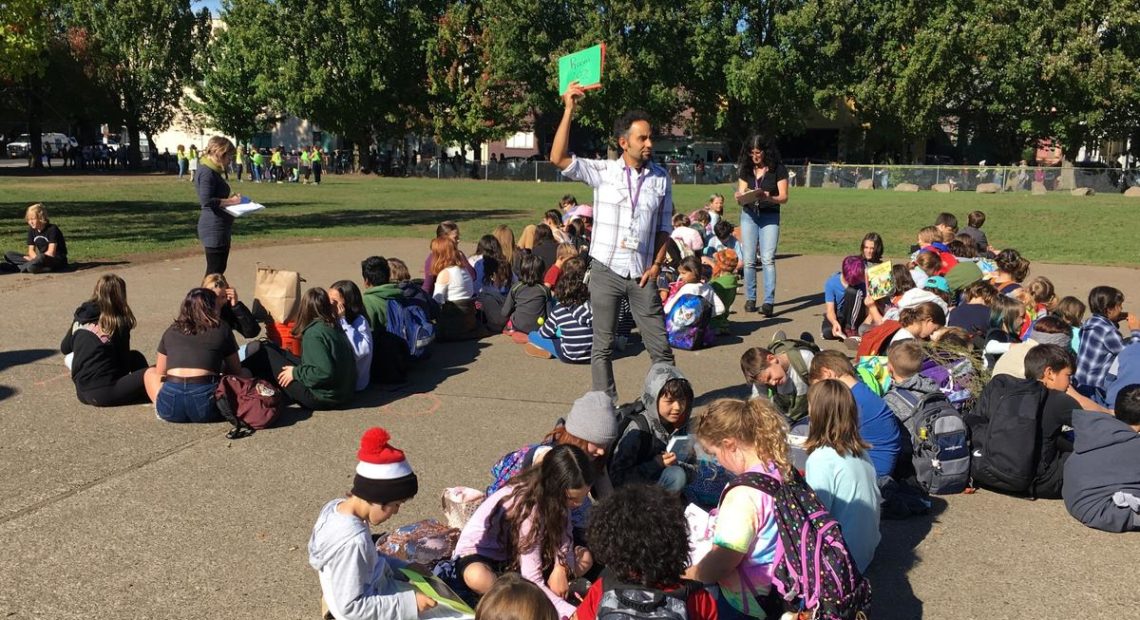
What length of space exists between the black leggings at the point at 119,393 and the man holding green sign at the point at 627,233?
3.26 meters

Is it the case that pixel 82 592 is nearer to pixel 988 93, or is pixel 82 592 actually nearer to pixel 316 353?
pixel 316 353

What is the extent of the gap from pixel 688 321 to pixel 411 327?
2.68 meters

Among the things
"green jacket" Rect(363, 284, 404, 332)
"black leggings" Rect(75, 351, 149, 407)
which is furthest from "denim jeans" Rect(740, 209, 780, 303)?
"black leggings" Rect(75, 351, 149, 407)

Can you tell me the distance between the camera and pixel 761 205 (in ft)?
35.9

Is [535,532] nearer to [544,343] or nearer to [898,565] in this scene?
[898,565]

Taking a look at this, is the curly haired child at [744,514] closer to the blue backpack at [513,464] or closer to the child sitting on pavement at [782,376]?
the blue backpack at [513,464]

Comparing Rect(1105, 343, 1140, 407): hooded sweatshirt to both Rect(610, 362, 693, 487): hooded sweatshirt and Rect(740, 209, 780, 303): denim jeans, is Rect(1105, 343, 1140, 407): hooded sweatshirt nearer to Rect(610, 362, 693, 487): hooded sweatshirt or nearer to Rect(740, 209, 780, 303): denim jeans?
Rect(610, 362, 693, 487): hooded sweatshirt

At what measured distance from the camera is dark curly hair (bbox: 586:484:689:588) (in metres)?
3.30

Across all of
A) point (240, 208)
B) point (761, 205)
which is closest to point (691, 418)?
point (761, 205)

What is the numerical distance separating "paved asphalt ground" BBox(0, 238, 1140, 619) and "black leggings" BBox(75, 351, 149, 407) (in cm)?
9

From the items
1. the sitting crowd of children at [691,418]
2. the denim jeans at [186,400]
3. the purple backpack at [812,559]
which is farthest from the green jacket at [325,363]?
the purple backpack at [812,559]

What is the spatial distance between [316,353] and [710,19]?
5044 cm

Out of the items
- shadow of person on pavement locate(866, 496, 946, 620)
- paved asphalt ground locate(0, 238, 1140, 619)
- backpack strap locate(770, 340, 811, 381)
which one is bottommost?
shadow of person on pavement locate(866, 496, 946, 620)

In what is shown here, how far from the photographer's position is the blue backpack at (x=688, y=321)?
930 centimetres
